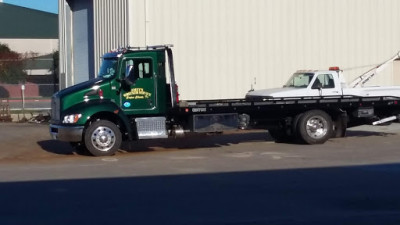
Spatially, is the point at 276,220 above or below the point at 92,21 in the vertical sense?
below

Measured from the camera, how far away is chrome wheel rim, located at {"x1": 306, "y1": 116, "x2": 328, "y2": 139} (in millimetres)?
21391

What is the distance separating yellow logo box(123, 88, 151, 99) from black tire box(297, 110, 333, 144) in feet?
13.9

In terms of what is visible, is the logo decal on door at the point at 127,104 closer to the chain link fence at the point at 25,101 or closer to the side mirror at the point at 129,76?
the side mirror at the point at 129,76

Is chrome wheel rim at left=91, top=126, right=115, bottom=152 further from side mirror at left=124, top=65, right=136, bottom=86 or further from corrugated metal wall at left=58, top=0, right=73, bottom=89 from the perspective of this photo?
corrugated metal wall at left=58, top=0, right=73, bottom=89

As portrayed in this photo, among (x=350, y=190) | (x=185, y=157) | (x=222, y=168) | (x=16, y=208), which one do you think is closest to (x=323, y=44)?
(x=185, y=157)

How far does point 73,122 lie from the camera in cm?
1942

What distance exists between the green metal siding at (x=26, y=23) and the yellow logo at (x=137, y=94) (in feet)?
160

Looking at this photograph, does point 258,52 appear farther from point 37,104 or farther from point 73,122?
point 37,104

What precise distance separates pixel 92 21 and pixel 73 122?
1518 cm

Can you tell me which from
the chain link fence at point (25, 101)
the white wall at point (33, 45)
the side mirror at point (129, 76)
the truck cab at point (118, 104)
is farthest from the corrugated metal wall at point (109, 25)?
the white wall at point (33, 45)

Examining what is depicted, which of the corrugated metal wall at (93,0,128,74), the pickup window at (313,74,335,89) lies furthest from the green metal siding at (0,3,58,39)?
the pickup window at (313,74,335,89)

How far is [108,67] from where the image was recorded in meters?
20.3

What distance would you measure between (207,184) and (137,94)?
609 centimetres

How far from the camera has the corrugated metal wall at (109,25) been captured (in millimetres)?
29406
